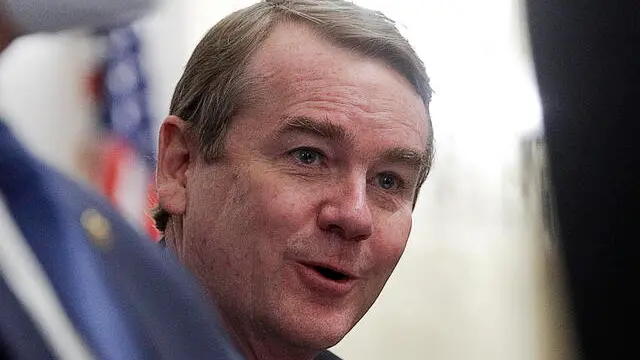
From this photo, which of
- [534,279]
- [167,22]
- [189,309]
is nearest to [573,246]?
[189,309]

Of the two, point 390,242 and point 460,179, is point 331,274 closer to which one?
point 390,242

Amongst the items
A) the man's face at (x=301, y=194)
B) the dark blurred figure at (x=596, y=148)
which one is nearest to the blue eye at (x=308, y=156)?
the man's face at (x=301, y=194)

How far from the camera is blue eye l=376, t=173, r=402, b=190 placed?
52cm

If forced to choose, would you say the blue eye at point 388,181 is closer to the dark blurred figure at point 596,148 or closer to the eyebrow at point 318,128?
the eyebrow at point 318,128

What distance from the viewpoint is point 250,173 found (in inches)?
20.4

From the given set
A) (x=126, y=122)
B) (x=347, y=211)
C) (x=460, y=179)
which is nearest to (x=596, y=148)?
(x=347, y=211)

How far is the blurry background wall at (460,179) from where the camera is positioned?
0.49 m

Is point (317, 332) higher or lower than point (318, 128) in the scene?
lower

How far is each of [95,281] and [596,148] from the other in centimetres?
20

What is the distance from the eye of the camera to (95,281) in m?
0.30

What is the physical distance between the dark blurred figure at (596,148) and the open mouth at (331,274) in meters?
0.18

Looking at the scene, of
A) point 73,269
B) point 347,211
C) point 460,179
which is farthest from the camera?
point 460,179

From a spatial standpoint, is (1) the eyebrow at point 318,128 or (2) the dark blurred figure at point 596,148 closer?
(2) the dark blurred figure at point 596,148

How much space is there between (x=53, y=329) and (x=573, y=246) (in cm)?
21
